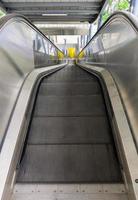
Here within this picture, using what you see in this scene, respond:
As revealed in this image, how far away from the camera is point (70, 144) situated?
7.41 ft

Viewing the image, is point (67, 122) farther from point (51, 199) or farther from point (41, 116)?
point (51, 199)

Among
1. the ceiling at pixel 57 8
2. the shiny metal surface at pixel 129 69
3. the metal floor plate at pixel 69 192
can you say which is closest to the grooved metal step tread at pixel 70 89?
the shiny metal surface at pixel 129 69

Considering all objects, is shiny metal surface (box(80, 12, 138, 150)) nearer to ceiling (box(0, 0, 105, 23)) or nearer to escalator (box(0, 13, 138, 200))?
escalator (box(0, 13, 138, 200))

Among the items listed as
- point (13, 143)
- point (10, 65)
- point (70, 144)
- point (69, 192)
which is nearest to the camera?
point (69, 192)

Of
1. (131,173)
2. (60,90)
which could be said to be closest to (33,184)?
(131,173)

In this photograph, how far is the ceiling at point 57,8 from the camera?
32.2ft

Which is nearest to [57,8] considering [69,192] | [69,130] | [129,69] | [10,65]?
[10,65]

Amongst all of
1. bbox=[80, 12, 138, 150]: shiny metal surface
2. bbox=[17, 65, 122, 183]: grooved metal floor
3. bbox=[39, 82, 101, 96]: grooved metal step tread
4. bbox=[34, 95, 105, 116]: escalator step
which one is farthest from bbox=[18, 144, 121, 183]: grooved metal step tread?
bbox=[39, 82, 101, 96]: grooved metal step tread

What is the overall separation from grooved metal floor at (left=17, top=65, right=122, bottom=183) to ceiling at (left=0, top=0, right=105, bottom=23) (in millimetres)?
7784

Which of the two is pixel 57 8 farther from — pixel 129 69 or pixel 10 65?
pixel 129 69

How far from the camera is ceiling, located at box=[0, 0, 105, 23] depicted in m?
9.81

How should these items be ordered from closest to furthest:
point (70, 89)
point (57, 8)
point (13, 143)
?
point (13, 143)
point (70, 89)
point (57, 8)

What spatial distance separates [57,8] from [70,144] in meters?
9.36

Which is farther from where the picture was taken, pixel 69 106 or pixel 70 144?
pixel 69 106
